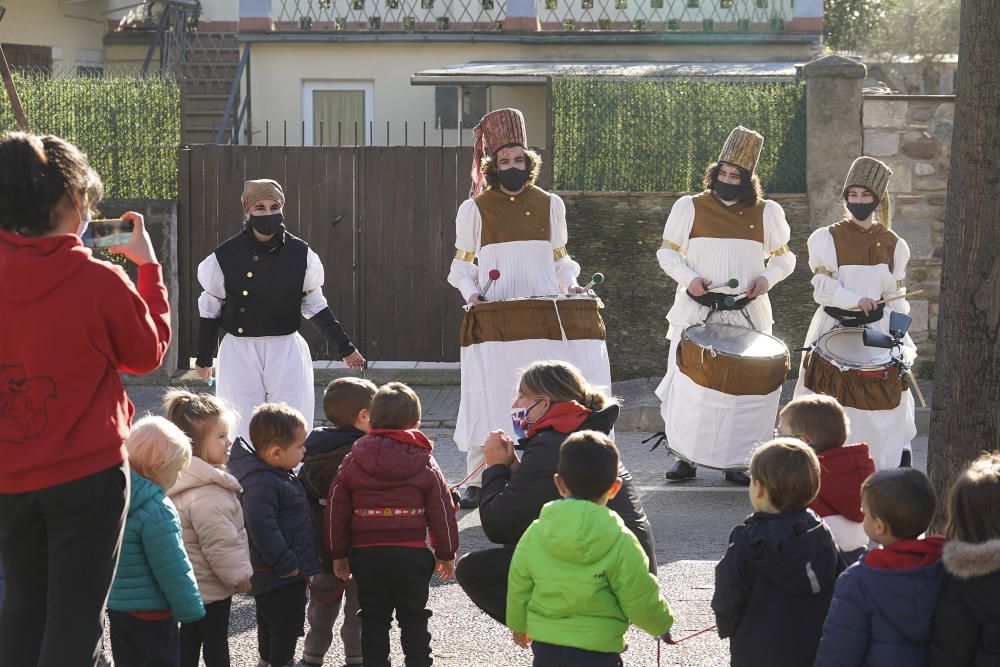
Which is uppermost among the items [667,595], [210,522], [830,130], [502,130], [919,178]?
[502,130]

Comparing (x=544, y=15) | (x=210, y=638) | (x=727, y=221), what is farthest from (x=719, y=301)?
(x=544, y=15)

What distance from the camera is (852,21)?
2847cm

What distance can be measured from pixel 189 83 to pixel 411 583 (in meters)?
16.8

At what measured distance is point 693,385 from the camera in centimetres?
819

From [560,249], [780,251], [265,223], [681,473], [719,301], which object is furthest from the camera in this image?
[681,473]

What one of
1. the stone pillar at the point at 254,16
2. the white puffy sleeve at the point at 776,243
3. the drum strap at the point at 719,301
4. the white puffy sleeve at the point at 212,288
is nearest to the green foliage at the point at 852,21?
the stone pillar at the point at 254,16

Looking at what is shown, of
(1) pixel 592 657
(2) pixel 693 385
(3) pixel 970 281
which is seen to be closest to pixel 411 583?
(1) pixel 592 657

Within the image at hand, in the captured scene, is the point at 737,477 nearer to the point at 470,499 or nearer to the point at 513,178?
the point at 470,499

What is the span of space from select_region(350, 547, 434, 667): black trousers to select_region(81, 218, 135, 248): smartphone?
1.55m

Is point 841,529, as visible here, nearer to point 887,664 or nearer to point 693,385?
point 887,664

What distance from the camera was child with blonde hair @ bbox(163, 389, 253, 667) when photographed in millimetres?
4918

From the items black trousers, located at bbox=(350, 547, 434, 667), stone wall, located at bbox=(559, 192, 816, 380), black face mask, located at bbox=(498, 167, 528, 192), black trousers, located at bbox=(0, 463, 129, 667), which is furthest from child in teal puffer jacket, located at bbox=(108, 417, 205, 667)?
stone wall, located at bbox=(559, 192, 816, 380)

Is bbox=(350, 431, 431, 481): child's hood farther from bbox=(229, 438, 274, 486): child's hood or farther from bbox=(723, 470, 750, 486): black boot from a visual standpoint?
bbox=(723, 470, 750, 486): black boot

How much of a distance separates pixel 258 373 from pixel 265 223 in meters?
0.77
